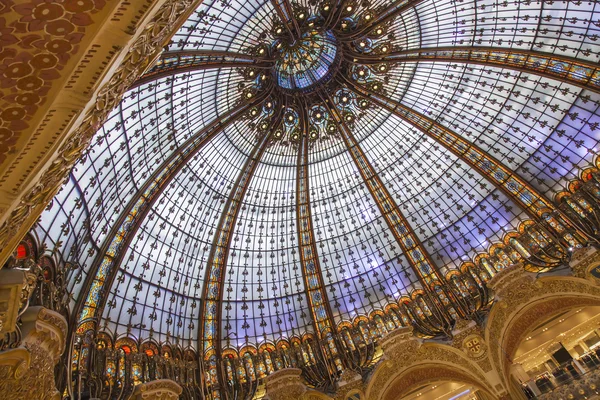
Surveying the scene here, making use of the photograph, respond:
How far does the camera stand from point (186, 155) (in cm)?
2209

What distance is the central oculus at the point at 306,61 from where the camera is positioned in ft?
75.7

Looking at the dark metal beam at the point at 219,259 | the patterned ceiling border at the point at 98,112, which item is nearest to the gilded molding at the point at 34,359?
the patterned ceiling border at the point at 98,112

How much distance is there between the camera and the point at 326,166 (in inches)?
1079

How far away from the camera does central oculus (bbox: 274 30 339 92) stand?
23.1 metres

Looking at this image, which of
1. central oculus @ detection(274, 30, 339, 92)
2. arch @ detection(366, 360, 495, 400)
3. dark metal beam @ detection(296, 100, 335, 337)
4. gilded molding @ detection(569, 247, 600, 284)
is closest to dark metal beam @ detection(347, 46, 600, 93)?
central oculus @ detection(274, 30, 339, 92)

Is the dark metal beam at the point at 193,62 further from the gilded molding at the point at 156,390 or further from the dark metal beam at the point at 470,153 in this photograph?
the gilded molding at the point at 156,390

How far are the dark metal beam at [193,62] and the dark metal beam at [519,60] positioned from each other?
7.58m

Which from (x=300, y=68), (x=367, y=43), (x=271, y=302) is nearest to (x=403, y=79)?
(x=367, y=43)

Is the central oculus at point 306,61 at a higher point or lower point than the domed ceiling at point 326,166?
higher

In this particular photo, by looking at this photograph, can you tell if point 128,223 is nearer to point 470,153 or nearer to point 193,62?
point 193,62

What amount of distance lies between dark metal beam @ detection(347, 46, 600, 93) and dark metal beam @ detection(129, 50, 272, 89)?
299 inches

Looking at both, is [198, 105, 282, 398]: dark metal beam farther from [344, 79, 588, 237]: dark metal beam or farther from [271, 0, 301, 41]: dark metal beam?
[344, 79, 588, 237]: dark metal beam

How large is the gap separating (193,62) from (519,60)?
16.7 metres

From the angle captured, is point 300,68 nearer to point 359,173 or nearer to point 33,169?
point 359,173
